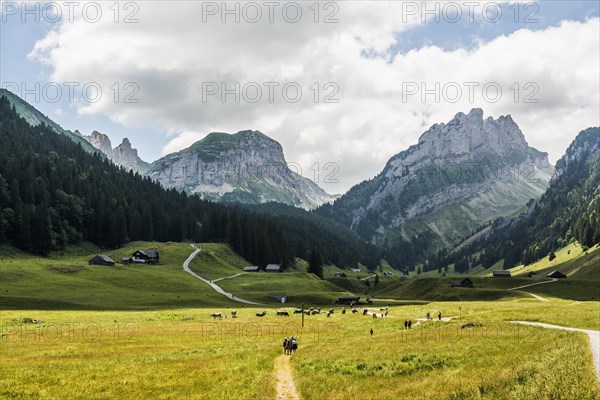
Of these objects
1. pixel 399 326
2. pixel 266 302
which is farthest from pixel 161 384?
pixel 266 302

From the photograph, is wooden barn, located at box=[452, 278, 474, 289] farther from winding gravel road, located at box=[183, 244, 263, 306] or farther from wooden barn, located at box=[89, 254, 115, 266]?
wooden barn, located at box=[89, 254, 115, 266]

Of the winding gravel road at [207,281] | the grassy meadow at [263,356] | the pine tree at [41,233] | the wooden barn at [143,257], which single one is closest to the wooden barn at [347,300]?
the winding gravel road at [207,281]

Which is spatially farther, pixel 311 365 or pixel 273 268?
pixel 273 268

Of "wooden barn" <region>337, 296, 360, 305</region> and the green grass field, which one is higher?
the green grass field

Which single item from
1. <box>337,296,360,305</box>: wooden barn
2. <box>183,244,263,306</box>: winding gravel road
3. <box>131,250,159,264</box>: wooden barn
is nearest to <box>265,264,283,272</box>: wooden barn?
<box>183,244,263,306</box>: winding gravel road

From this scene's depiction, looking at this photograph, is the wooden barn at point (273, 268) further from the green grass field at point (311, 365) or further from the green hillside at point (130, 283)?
the green grass field at point (311, 365)

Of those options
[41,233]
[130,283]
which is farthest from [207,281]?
[41,233]

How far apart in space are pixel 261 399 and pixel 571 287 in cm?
13196

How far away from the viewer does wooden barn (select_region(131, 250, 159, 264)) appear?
158500 mm

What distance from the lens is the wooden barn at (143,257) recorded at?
158m

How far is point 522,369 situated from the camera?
858 inches

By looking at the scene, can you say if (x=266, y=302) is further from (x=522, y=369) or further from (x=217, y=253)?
(x=522, y=369)

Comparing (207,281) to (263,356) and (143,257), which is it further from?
(263,356)

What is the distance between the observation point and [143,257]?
16012 cm
